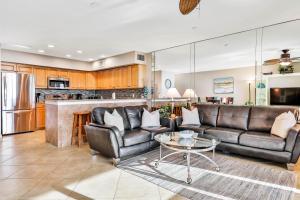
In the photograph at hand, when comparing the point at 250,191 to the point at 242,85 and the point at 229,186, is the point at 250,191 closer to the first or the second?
the point at 229,186

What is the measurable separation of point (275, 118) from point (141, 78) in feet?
12.9

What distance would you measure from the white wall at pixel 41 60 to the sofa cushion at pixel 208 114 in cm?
514

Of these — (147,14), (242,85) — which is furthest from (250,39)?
(147,14)

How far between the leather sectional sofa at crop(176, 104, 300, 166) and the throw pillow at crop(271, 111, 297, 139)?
81 mm

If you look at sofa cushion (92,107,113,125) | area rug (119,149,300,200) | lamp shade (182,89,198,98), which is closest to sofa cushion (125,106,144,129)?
sofa cushion (92,107,113,125)

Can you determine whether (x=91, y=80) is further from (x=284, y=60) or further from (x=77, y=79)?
(x=284, y=60)

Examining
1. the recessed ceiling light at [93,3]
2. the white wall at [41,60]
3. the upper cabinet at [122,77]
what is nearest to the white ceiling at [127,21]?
the recessed ceiling light at [93,3]

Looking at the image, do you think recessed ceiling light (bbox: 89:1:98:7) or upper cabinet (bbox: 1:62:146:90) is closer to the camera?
recessed ceiling light (bbox: 89:1:98:7)

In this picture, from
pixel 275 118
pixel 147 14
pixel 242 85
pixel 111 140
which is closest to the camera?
pixel 111 140

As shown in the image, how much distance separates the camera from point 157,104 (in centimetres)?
614

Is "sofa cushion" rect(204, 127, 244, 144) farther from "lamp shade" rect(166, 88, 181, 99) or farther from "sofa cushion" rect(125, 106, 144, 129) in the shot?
"lamp shade" rect(166, 88, 181, 99)

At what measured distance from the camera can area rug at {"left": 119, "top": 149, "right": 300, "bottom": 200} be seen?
2.21 m

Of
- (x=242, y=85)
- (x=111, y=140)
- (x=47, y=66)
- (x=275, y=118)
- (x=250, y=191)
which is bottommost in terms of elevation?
(x=250, y=191)

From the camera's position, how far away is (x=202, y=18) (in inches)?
134
